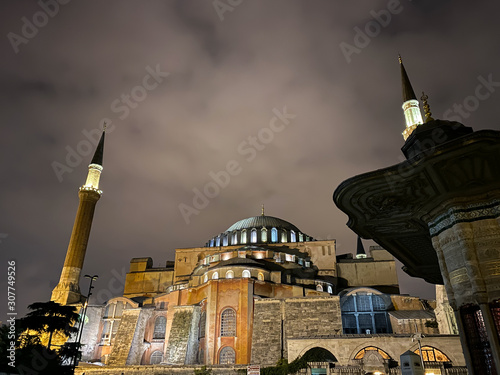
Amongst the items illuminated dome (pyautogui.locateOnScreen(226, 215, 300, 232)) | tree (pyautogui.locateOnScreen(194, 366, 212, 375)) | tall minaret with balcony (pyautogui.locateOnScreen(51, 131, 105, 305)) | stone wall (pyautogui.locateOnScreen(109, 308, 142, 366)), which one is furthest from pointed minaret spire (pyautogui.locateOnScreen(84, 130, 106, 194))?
tree (pyautogui.locateOnScreen(194, 366, 212, 375))

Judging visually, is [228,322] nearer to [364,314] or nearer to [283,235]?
[364,314]

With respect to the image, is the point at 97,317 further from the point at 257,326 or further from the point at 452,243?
the point at 452,243

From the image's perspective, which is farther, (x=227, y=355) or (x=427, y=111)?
(x=227, y=355)

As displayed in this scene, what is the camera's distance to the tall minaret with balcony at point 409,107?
31125 mm

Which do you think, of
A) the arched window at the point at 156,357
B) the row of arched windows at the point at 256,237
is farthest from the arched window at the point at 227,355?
the row of arched windows at the point at 256,237

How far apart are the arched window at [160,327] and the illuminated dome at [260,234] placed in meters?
16.4

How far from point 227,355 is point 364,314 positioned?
13.1 metres

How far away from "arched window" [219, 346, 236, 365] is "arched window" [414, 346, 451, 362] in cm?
1309

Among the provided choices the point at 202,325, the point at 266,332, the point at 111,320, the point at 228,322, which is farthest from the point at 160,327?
the point at 266,332

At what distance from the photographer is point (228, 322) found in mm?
29078

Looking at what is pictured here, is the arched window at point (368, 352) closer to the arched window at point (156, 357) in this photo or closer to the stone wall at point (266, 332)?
the stone wall at point (266, 332)

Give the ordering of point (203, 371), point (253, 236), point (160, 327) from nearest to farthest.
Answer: point (203, 371) < point (160, 327) < point (253, 236)

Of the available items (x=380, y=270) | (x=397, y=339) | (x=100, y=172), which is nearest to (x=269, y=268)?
(x=397, y=339)

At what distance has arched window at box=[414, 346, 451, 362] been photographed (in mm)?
22078
